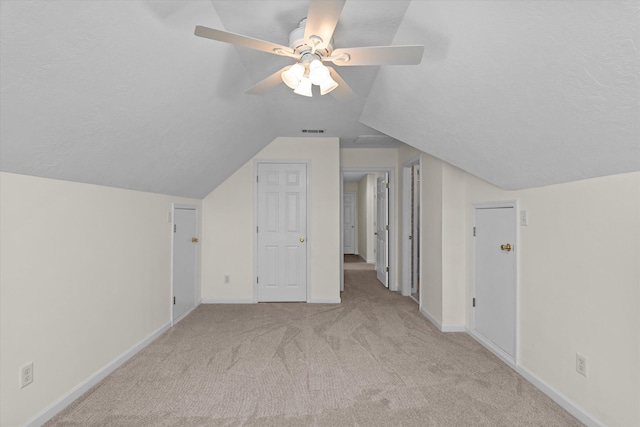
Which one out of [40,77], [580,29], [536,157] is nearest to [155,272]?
[40,77]

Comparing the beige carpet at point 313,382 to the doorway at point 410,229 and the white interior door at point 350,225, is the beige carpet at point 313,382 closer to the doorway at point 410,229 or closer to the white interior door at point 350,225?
the doorway at point 410,229

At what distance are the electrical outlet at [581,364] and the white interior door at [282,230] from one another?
332 cm

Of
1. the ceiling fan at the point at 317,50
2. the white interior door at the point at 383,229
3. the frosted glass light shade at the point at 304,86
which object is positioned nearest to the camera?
the ceiling fan at the point at 317,50

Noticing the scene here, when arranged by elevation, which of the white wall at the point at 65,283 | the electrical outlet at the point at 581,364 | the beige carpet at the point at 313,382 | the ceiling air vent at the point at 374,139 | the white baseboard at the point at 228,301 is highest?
the ceiling air vent at the point at 374,139

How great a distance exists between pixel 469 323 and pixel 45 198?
3.77 metres

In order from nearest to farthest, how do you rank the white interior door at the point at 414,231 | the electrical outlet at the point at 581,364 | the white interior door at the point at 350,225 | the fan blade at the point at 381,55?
the fan blade at the point at 381,55 < the electrical outlet at the point at 581,364 < the white interior door at the point at 414,231 < the white interior door at the point at 350,225

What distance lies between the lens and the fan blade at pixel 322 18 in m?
1.40

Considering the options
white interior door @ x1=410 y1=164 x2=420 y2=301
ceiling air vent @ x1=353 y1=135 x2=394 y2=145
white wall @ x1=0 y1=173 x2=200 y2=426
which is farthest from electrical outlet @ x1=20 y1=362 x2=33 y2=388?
white interior door @ x1=410 y1=164 x2=420 y2=301

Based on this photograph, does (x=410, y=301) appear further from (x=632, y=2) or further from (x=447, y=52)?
(x=632, y=2)

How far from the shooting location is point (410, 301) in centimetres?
497

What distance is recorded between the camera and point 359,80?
291cm

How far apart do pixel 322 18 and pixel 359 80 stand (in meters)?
1.47

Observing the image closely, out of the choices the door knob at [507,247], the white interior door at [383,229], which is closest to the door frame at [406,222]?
the white interior door at [383,229]

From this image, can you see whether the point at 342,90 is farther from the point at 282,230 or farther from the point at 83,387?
the point at 282,230
